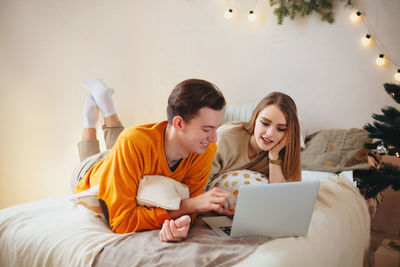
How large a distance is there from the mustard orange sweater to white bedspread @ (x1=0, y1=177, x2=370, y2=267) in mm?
73

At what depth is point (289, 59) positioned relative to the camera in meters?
2.49

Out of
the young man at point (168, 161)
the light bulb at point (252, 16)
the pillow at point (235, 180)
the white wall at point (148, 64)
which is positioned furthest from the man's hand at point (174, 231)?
the light bulb at point (252, 16)

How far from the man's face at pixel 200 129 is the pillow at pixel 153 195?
148mm

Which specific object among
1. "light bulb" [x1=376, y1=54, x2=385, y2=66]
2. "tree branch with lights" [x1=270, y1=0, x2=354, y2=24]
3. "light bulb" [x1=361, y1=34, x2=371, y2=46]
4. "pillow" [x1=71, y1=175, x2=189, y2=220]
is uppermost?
"tree branch with lights" [x1=270, y1=0, x2=354, y2=24]

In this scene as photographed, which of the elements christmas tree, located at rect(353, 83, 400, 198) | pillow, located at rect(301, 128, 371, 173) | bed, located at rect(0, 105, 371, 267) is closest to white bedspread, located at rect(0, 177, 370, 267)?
bed, located at rect(0, 105, 371, 267)

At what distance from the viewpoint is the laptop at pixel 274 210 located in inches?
35.9

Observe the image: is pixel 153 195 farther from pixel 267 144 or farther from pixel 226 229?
pixel 267 144

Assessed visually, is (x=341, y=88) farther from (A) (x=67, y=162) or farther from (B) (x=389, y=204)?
(A) (x=67, y=162)

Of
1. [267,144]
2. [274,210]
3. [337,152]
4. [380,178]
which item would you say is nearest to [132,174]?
[274,210]

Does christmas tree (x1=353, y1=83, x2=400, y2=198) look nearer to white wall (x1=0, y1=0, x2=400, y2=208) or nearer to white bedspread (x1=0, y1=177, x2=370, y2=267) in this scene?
white bedspread (x1=0, y1=177, x2=370, y2=267)

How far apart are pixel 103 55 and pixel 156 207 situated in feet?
7.31

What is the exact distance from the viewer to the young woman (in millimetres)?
1542

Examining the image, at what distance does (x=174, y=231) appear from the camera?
3.20 ft

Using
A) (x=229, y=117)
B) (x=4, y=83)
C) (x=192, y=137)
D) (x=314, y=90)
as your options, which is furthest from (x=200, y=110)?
(x=4, y=83)
